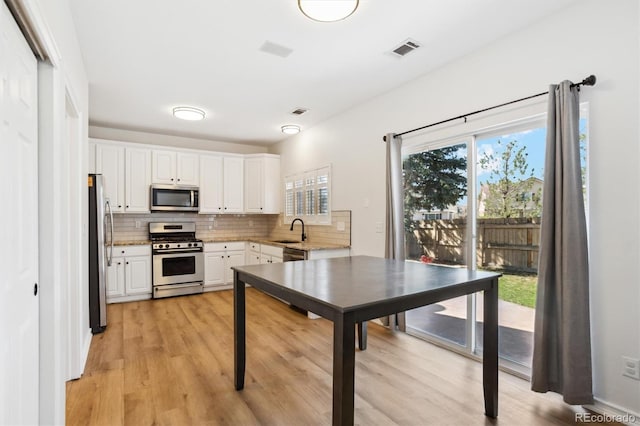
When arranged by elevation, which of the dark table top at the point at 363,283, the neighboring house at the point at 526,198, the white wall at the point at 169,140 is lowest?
the dark table top at the point at 363,283

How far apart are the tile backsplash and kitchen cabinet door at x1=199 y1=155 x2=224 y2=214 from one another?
354mm

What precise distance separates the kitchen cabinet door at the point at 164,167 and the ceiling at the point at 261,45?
3.35ft

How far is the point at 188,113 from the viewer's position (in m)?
4.55

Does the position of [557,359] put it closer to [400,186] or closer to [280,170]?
[400,186]

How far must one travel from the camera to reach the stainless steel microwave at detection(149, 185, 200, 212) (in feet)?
17.6

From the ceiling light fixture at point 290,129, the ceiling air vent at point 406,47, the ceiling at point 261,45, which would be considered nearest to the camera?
the ceiling at point 261,45

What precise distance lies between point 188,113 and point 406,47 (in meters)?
2.98

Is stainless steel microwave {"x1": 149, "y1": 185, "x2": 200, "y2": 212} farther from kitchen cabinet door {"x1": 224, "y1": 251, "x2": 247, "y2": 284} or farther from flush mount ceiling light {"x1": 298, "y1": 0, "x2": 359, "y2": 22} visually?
flush mount ceiling light {"x1": 298, "y1": 0, "x2": 359, "y2": 22}

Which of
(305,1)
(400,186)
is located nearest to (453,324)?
(400,186)

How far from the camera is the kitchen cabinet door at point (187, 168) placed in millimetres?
5633

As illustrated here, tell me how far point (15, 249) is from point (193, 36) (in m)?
2.07

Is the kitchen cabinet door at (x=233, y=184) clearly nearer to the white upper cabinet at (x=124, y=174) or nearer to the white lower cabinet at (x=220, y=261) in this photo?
the white lower cabinet at (x=220, y=261)

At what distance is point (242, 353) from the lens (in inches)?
95.7

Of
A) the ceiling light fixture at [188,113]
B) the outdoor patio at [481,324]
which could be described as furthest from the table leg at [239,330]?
the ceiling light fixture at [188,113]
